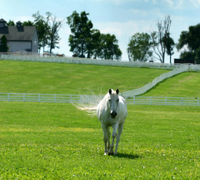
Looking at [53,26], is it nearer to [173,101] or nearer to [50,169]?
[173,101]

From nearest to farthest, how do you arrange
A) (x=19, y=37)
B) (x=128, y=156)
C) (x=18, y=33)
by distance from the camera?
1. (x=128, y=156)
2. (x=19, y=37)
3. (x=18, y=33)

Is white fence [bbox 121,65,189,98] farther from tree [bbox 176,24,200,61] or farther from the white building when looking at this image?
the white building

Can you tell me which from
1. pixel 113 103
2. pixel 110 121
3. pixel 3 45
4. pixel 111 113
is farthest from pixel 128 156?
pixel 3 45

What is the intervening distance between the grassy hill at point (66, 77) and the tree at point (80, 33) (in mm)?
36444

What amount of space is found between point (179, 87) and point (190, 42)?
58.7m

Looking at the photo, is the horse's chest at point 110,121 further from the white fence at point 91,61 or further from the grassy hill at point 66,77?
the white fence at point 91,61

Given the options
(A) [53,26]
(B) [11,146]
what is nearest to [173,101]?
(B) [11,146]

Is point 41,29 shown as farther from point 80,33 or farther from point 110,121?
point 110,121

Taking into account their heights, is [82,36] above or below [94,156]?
above

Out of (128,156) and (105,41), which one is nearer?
(128,156)

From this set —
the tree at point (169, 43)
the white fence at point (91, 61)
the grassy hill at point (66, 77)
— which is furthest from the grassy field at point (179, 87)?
the tree at point (169, 43)

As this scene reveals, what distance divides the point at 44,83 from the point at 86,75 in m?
11.9

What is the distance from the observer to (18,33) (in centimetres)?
11600

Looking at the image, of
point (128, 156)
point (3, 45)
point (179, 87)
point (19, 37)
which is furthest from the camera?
point (19, 37)
